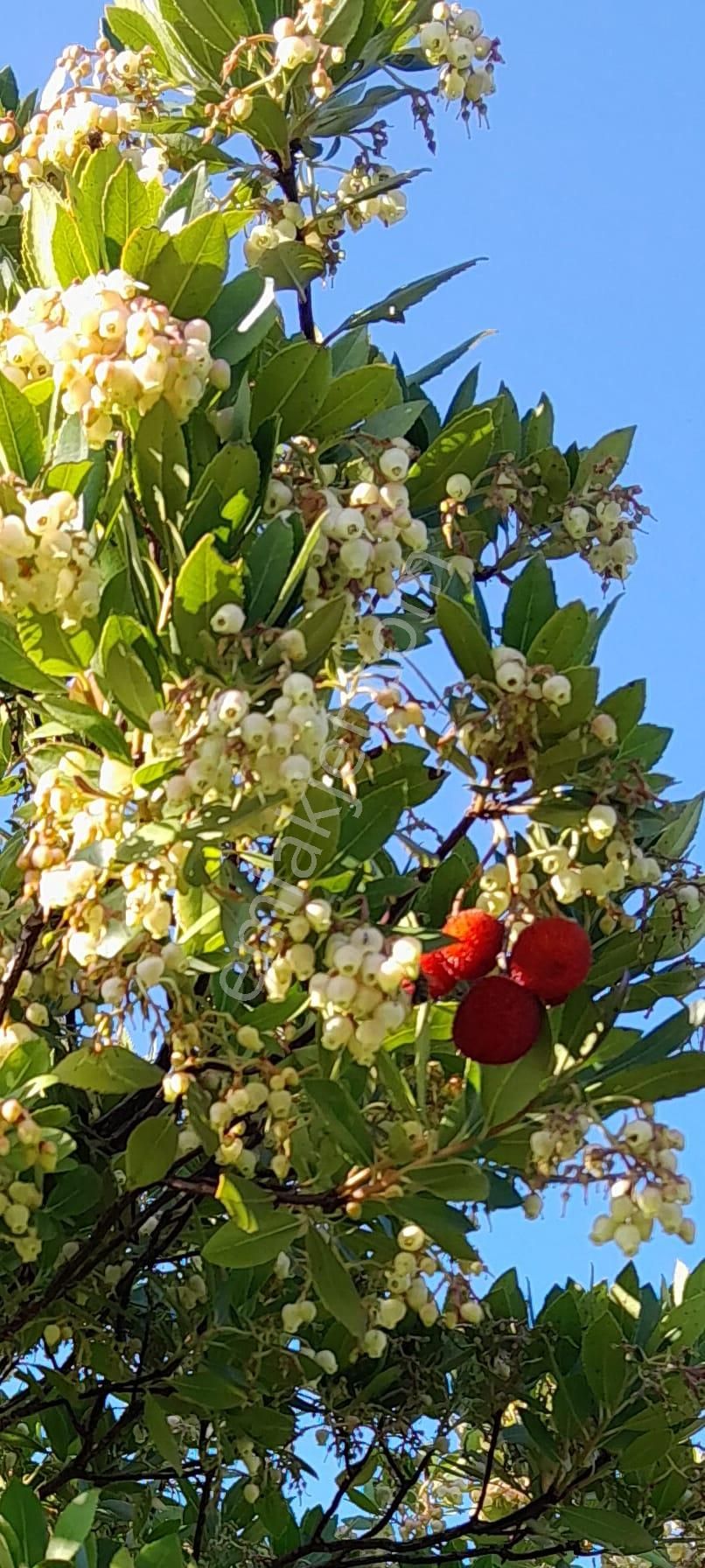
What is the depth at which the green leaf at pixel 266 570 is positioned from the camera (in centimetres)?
208

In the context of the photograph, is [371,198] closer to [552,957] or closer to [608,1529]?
[552,957]

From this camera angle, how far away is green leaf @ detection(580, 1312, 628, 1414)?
9.57 ft

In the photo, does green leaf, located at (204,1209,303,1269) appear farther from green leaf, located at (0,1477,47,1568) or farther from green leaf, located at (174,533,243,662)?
green leaf, located at (174,533,243,662)

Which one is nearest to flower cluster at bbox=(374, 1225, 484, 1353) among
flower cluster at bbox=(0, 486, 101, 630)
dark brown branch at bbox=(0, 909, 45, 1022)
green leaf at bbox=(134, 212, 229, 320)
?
dark brown branch at bbox=(0, 909, 45, 1022)

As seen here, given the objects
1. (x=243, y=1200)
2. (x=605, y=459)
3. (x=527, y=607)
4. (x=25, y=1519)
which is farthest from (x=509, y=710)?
(x=25, y=1519)

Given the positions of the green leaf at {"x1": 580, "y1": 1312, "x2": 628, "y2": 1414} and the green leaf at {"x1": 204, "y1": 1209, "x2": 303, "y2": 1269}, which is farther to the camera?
the green leaf at {"x1": 580, "y1": 1312, "x2": 628, "y2": 1414}

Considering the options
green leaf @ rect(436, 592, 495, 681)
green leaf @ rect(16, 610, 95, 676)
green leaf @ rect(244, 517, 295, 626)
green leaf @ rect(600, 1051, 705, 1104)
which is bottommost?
green leaf @ rect(600, 1051, 705, 1104)

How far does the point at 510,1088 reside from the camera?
2.22 m

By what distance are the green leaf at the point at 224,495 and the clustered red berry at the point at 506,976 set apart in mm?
619

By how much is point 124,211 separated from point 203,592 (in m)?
0.67

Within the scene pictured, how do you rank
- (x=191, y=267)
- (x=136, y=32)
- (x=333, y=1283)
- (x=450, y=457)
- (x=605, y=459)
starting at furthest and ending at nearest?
(x=136, y=32), (x=605, y=459), (x=450, y=457), (x=333, y=1283), (x=191, y=267)

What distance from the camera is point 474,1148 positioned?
7.50 ft

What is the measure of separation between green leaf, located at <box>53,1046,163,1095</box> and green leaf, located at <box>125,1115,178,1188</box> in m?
0.08

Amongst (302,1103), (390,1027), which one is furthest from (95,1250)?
(390,1027)
